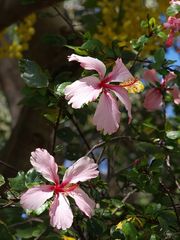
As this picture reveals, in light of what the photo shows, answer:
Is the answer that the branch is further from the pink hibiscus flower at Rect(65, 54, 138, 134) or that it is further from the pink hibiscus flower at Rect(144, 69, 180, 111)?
the pink hibiscus flower at Rect(65, 54, 138, 134)

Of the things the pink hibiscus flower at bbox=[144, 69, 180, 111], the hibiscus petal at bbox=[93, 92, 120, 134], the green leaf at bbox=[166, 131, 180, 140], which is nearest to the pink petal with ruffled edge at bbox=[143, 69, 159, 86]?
the pink hibiscus flower at bbox=[144, 69, 180, 111]

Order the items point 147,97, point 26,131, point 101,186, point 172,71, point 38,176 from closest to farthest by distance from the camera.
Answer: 1. point 38,176
2. point 101,186
3. point 172,71
4. point 147,97
5. point 26,131

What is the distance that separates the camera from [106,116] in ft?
3.09

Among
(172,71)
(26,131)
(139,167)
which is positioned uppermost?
(172,71)

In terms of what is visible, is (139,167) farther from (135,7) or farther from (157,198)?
(135,7)

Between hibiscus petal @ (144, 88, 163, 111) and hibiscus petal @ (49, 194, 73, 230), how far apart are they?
52 centimetres

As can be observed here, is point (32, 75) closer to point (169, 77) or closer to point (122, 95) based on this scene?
point (122, 95)

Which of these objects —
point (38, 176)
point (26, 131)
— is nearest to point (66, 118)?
point (38, 176)

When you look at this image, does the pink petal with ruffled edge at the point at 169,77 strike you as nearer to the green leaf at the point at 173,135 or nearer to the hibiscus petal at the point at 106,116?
the green leaf at the point at 173,135

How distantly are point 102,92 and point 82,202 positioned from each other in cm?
20

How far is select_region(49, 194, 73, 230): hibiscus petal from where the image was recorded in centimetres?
88

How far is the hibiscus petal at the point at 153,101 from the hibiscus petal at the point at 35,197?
51cm

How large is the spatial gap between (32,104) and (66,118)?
0.87 ft

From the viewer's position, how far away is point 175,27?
46.7 inches
